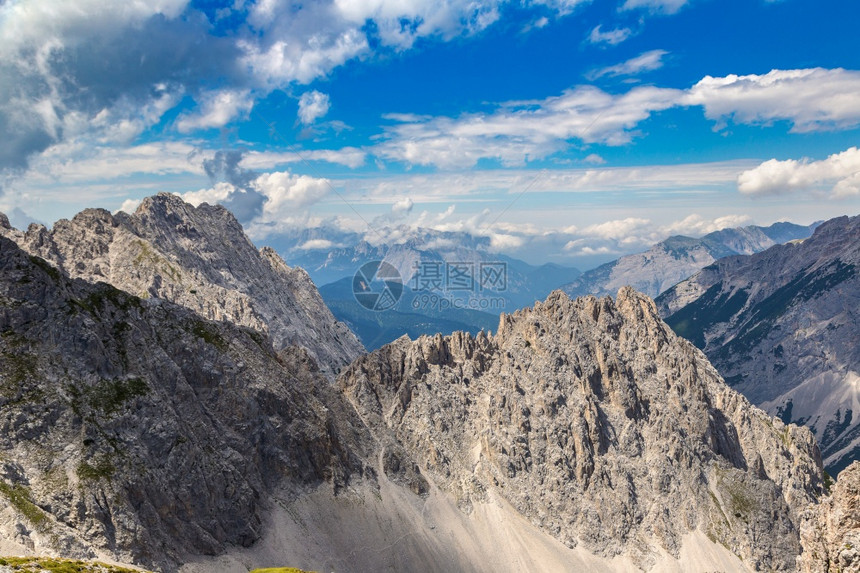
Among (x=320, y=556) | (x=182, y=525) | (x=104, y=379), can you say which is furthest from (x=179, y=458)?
(x=320, y=556)

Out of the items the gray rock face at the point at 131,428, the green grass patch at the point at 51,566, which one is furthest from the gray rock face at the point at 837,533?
the gray rock face at the point at 131,428

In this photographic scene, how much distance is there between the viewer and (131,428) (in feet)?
446

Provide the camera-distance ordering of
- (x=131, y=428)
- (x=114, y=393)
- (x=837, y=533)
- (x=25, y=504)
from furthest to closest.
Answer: (x=114, y=393) → (x=131, y=428) → (x=25, y=504) → (x=837, y=533)

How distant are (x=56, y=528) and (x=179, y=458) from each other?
35546 millimetres

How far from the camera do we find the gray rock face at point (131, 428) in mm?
115438

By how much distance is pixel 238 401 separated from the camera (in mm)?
172750

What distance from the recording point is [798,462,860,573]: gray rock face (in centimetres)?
6531

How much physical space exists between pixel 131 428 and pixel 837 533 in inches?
5288

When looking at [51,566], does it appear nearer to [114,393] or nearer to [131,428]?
[131,428]

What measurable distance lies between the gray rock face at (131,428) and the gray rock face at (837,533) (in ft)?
379

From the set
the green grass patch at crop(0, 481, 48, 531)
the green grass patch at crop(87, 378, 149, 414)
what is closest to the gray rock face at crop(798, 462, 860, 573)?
the green grass patch at crop(0, 481, 48, 531)

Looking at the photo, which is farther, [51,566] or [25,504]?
[25,504]

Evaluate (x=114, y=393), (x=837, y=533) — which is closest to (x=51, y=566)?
(x=114, y=393)

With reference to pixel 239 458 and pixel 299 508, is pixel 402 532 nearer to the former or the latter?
pixel 299 508
